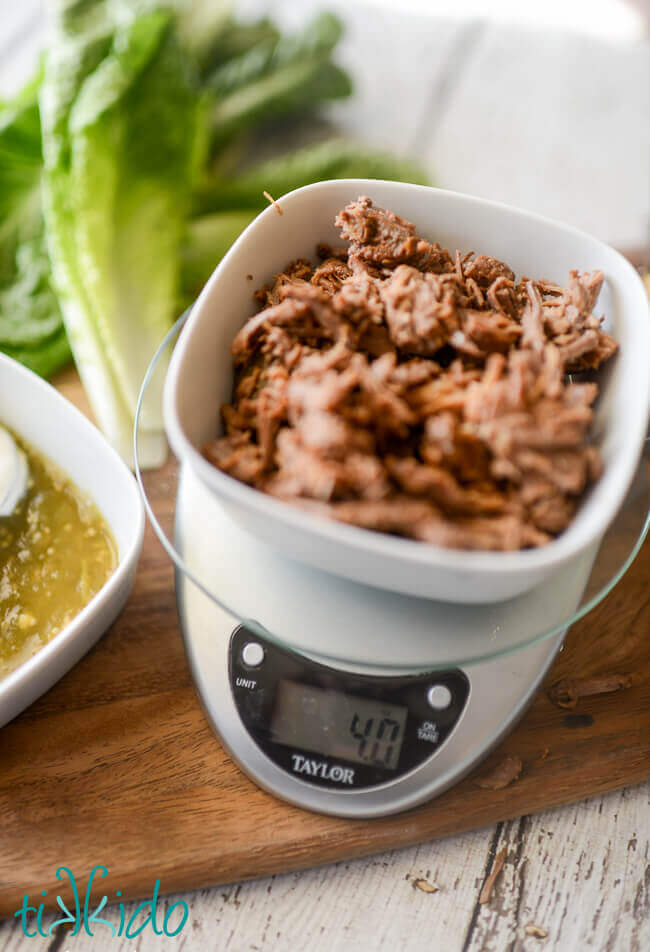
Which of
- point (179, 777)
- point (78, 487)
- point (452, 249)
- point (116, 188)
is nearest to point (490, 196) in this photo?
point (116, 188)

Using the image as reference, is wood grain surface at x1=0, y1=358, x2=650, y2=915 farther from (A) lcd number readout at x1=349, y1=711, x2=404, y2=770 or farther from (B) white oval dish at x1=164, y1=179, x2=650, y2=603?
(B) white oval dish at x1=164, y1=179, x2=650, y2=603

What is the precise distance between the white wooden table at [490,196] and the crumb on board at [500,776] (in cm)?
7

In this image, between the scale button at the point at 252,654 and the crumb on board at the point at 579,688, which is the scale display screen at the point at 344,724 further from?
the crumb on board at the point at 579,688

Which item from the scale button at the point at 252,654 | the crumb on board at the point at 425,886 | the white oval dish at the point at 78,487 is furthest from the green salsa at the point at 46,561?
the crumb on board at the point at 425,886

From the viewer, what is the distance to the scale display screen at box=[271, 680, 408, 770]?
1.16 metres

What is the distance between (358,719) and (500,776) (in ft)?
0.81

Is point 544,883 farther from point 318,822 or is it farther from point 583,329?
point 583,329

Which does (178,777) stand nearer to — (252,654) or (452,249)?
(252,654)

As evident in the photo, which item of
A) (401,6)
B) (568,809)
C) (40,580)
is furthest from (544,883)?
(401,6)

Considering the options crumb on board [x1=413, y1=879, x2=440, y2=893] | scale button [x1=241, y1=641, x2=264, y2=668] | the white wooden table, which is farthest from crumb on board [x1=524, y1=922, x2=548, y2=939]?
scale button [x1=241, y1=641, x2=264, y2=668]

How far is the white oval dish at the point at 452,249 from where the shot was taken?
0.81 meters

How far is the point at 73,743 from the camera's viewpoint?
1.25 m

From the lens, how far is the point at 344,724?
3.81ft

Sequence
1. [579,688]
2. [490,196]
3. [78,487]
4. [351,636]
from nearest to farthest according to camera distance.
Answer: [351,636], [579,688], [78,487], [490,196]
